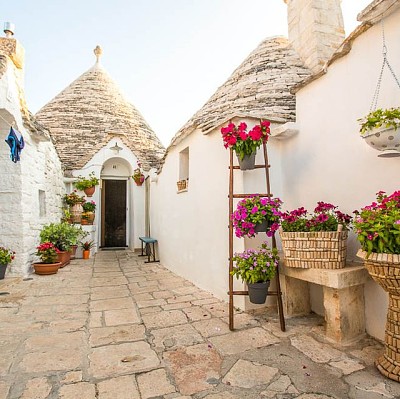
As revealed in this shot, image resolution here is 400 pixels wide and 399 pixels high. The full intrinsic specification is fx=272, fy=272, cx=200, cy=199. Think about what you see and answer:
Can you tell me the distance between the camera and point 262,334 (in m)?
2.79

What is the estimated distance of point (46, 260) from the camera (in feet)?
19.1

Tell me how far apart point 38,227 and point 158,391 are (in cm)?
565

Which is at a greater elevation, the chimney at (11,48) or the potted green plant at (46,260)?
the chimney at (11,48)

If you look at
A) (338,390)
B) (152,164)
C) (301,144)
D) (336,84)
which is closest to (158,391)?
(338,390)

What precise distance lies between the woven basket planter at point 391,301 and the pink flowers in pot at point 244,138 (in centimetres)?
161

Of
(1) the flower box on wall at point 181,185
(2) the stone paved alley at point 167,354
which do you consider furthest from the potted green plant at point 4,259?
(1) the flower box on wall at point 181,185

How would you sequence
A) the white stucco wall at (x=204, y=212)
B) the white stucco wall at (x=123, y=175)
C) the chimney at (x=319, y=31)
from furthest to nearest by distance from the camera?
the white stucco wall at (x=123, y=175) → the chimney at (x=319, y=31) → the white stucco wall at (x=204, y=212)

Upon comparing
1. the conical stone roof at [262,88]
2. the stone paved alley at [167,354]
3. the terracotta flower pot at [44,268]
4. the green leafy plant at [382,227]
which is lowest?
the stone paved alley at [167,354]

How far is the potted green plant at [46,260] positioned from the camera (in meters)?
5.64

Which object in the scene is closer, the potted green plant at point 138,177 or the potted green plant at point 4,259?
the potted green plant at point 4,259

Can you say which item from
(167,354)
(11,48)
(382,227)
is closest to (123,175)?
(11,48)

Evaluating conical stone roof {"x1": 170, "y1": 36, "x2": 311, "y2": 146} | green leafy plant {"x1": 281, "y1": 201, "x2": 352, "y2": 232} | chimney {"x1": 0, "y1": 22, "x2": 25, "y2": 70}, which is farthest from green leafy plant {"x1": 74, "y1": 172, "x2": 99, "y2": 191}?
green leafy plant {"x1": 281, "y1": 201, "x2": 352, "y2": 232}

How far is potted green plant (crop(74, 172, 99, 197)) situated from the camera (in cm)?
894

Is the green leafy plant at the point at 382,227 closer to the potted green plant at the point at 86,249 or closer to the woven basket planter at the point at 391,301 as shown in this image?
the woven basket planter at the point at 391,301
